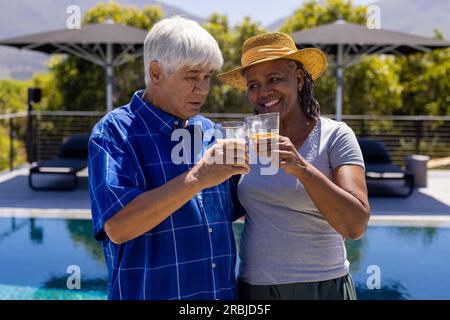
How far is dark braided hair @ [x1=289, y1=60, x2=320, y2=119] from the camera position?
1.80 metres

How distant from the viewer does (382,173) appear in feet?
25.6

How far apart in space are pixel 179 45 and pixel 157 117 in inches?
8.8

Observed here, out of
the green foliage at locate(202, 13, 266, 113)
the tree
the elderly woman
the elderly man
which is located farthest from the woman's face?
the tree

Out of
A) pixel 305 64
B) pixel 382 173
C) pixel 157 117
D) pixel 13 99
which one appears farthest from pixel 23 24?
pixel 157 117

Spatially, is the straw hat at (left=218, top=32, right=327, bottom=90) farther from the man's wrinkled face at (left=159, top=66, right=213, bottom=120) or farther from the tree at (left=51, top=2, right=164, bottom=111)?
the tree at (left=51, top=2, right=164, bottom=111)

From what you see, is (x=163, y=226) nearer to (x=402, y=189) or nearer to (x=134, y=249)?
(x=134, y=249)

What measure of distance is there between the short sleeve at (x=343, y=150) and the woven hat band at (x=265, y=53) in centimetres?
31

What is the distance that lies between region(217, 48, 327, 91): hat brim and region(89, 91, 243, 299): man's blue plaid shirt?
450mm

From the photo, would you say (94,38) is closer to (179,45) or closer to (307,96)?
(307,96)

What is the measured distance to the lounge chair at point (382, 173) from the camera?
7.86 meters

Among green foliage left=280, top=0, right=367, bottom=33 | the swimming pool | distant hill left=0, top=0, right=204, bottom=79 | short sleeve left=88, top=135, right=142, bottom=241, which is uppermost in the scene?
distant hill left=0, top=0, right=204, bottom=79

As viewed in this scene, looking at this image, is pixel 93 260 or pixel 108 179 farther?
pixel 93 260

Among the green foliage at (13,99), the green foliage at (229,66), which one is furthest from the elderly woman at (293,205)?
the green foliage at (13,99)
